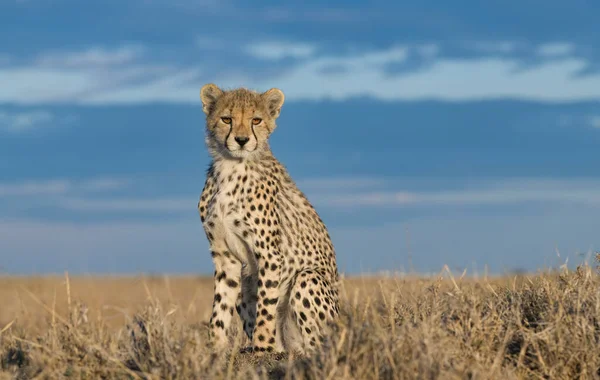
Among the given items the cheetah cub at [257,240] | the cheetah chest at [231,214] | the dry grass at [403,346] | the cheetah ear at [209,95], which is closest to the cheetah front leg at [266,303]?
the cheetah cub at [257,240]

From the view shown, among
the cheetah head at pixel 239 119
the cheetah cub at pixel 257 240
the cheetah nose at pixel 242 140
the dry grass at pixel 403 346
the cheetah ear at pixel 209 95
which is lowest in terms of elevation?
the dry grass at pixel 403 346

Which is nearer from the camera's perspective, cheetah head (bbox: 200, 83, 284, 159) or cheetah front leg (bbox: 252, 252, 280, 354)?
cheetah front leg (bbox: 252, 252, 280, 354)

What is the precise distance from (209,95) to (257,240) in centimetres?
123

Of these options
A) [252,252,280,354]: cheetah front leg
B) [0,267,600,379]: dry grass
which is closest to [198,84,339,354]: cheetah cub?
[252,252,280,354]: cheetah front leg

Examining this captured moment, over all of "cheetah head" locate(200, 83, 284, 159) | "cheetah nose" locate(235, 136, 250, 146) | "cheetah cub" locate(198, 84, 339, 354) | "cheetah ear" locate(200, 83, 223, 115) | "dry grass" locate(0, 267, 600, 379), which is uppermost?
"cheetah ear" locate(200, 83, 223, 115)

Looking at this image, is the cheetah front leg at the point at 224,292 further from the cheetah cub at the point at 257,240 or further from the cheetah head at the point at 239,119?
the cheetah head at the point at 239,119

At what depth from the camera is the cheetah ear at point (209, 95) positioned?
6.39 metres

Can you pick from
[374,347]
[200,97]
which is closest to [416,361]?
[374,347]

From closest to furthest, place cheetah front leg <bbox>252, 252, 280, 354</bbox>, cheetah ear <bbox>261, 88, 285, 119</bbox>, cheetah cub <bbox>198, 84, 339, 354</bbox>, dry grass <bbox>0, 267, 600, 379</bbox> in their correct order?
dry grass <bbox>0, 267, 600, 379</bbox>, cheetah front leg <bbox>252, 252, 280, 354</bbox>, cheetah cub <bbox>198, 84, 339, 354</bbox>, cheetah ear <bbox>261, 88, 285, 119</bbox>

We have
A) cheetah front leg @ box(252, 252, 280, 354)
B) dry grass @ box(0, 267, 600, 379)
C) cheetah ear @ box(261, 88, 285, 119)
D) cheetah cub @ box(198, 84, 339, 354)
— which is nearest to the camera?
dry grass @ box(0, 267, 600, 379)

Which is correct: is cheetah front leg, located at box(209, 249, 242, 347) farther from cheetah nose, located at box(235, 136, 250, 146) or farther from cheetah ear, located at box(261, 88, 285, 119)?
cheetah ear, located at box(261, 88, 285, 119)

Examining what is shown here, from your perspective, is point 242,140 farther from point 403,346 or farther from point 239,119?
point 403,346

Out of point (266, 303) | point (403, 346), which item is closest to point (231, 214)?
point (266, 303)

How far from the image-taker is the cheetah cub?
5949 mm
